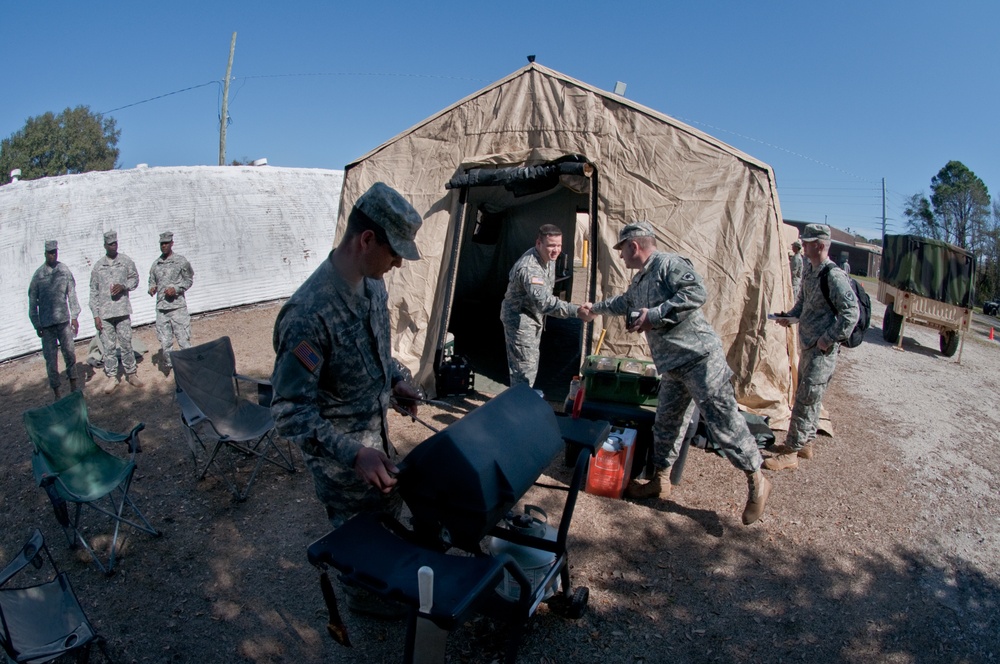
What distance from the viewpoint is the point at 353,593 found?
103 inches

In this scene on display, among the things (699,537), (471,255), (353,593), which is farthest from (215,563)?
(471,255)

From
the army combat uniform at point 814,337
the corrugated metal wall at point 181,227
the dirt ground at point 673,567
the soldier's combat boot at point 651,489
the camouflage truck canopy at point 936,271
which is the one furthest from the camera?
the camouflage truck canopy at point 936,271

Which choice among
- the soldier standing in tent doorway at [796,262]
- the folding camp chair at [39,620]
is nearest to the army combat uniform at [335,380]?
the folding camp chair at [39,620]

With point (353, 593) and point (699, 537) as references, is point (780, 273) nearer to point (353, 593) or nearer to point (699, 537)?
point (699, 537)

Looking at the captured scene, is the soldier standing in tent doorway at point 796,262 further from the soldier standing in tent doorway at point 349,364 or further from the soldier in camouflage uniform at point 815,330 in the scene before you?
the soldier standing in tent doorway at point 349,364

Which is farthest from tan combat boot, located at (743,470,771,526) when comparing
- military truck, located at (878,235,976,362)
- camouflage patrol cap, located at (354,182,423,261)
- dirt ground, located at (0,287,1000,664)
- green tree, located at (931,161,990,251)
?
green tree, located at (931,161,990,251)

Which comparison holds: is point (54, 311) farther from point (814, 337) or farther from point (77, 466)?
point (814, 337)

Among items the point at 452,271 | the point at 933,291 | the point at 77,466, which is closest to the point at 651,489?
the point at 452,271

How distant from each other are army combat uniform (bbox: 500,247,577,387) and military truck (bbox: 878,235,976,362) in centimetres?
845

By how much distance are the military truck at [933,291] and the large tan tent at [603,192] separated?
644cm

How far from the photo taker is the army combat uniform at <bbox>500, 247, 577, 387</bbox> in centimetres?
543

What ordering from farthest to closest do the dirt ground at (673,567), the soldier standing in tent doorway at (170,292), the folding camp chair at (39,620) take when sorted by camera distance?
the soldier standing in tent doorway at (170,292) → the dirt ground at (673,567) → the folding camp chair at (39,620)

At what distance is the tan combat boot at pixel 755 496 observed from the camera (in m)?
4.10

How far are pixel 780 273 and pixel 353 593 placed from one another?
500cm
